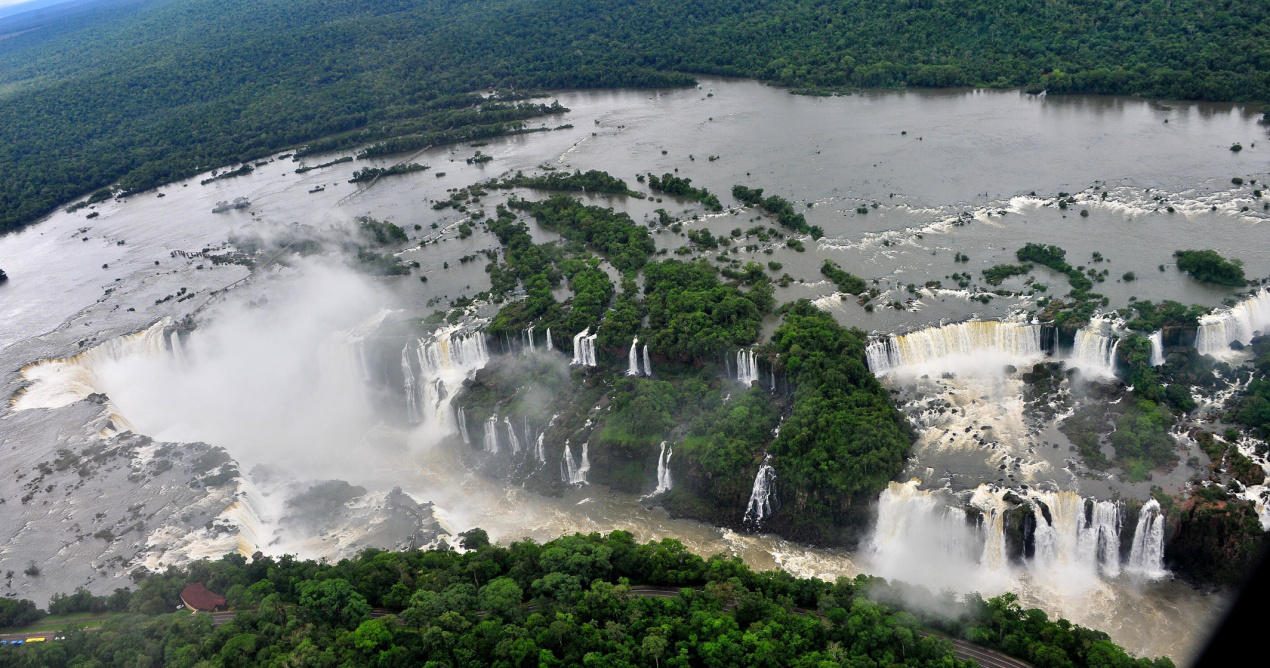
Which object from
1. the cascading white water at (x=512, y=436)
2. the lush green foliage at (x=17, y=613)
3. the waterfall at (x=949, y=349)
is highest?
the waterfall at (x=949, y=349)

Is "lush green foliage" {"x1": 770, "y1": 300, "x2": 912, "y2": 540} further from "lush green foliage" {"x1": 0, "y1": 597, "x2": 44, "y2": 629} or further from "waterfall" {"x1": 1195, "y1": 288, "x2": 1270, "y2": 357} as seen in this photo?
"lush green foliage" {"x1": 0, "y1": 597, "x2": 44, "y2": 629}

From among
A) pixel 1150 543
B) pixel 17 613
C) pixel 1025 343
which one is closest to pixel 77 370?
pixel 17 613

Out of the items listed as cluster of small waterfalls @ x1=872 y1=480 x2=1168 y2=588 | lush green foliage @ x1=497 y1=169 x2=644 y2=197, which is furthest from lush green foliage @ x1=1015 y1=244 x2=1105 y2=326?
lush green foliage @ x1=497 y1=169 x2=644 y2=197

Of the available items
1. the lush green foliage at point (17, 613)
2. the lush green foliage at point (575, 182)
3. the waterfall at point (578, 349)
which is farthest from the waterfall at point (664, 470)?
the lush green foliage at point (575, 182)

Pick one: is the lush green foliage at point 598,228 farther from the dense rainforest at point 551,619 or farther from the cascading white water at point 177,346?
the cascading white water at point 177,346

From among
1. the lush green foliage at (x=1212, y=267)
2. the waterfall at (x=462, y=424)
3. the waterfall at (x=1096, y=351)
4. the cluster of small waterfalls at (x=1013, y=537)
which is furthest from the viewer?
the waterfall at (x=462, y=424)

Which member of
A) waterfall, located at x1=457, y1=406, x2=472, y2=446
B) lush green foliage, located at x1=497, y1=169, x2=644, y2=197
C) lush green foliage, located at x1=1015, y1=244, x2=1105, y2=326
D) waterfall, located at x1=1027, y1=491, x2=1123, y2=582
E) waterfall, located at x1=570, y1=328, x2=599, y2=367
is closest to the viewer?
waterfall, located at x1=1027, y1=491, x2=1123, y2=582

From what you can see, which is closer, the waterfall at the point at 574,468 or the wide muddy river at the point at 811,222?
the wide muddy river at the point at 811,222
